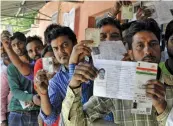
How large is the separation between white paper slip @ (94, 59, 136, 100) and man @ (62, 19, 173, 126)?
0.14 ft

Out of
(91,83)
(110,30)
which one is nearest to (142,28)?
(91,83)

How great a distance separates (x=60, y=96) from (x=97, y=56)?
0.71m

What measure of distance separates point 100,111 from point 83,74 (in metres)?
0.26

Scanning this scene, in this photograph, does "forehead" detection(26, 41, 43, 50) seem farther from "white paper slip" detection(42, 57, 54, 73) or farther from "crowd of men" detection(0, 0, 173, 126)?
"white paper slip" detection(42, 57, 54, 73)

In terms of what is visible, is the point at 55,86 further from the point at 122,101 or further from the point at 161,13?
→ the point at 161,13

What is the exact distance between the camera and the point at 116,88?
5.80ft

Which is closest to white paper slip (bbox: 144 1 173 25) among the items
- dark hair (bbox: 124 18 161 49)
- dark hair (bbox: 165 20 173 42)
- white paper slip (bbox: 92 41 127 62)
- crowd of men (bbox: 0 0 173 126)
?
crowd of men (bbox: 0 0 173 126)

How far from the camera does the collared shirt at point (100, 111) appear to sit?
180 cm

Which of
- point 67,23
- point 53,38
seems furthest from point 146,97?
point 67,23

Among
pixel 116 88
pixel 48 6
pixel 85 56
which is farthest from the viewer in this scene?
pixel 48 6

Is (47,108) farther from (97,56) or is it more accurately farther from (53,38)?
(97,56)

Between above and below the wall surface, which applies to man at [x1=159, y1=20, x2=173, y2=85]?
below

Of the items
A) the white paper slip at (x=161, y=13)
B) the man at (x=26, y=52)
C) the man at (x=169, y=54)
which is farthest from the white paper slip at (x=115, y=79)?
the man at (x=26, y=52)

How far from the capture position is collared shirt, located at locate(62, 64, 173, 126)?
180cm
